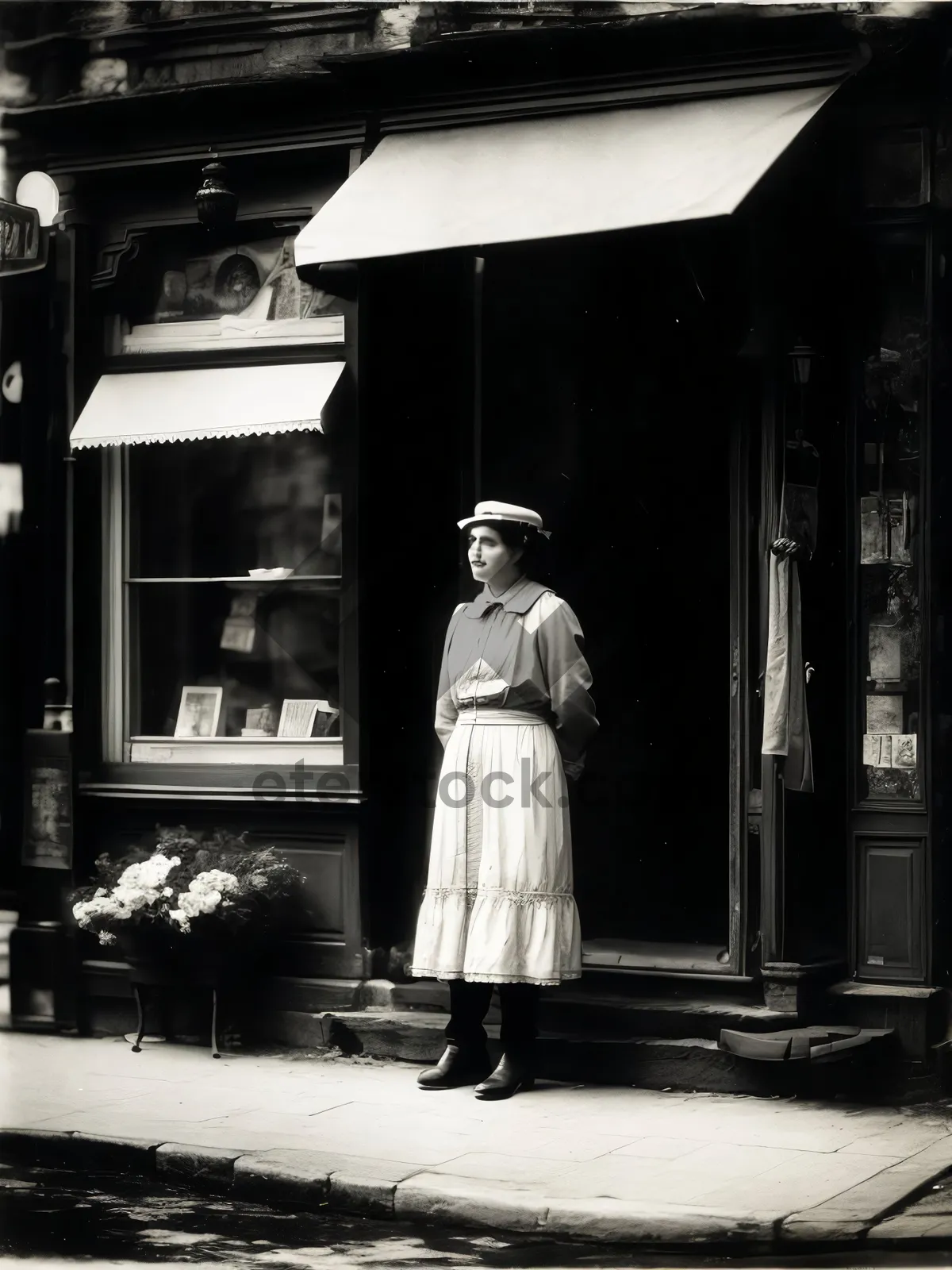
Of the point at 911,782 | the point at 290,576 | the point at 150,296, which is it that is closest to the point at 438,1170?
the point at 911,782

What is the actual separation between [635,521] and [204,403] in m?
2.28

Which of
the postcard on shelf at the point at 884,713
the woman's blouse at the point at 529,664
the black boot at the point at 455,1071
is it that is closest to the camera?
the woman's blouse at the point at 529,664

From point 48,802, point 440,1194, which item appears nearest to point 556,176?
point 48,802

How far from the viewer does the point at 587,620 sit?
9344mm

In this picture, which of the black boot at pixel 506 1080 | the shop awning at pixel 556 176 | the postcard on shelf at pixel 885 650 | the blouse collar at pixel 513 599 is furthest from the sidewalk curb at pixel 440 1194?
the shop awning at pixel 556 176

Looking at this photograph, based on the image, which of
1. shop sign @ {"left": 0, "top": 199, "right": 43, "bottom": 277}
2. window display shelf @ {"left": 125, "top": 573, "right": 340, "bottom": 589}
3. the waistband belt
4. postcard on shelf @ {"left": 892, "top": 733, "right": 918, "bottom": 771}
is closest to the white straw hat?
the waistband belt

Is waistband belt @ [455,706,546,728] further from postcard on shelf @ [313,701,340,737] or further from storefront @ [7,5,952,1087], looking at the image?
postcard on shelf @ [313,701,340,737]

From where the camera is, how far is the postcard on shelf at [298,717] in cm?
904

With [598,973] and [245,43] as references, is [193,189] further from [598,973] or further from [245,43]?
[598,973]

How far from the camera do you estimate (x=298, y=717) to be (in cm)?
909

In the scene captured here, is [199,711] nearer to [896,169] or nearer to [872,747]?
[872,747]

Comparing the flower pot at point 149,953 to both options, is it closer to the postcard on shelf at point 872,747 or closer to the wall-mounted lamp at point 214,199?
the postcard on shelf at point 872,747

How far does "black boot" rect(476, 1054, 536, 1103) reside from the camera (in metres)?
7.41

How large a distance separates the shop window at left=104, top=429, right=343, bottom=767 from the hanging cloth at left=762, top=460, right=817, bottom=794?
2267mm
